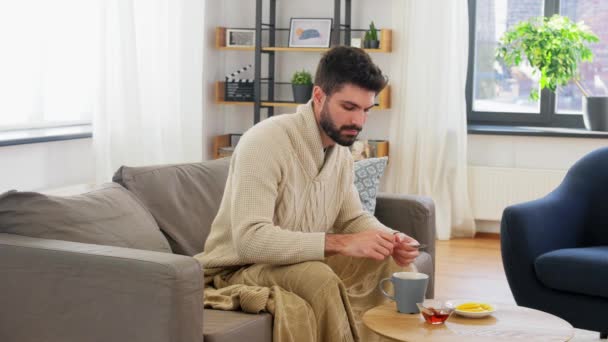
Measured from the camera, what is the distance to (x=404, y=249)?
8.56 ft

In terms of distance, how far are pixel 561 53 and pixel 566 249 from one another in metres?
2.47

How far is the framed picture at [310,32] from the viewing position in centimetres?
596

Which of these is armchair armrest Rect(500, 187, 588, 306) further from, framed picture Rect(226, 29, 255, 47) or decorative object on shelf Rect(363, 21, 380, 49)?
framed picture Rect(226, 29, 255, 47)

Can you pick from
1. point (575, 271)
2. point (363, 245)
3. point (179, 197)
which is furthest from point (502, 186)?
point (363, 245)

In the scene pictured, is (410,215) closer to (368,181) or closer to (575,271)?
(368,181)

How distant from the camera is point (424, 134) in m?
5.91

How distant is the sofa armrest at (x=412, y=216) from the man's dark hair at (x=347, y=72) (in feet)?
2.80

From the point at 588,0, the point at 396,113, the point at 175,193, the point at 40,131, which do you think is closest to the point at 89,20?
the point at 40,131

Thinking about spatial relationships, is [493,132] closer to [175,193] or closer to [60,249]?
[175,193]

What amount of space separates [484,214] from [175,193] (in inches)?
134

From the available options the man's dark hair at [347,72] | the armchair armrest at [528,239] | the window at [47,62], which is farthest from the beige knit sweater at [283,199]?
the window at [47,62]

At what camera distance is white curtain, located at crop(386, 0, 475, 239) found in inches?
231

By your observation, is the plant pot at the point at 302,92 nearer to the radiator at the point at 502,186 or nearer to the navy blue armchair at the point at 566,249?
the radiator at the point at 502,186

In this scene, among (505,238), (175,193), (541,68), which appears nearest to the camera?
(175,193)
